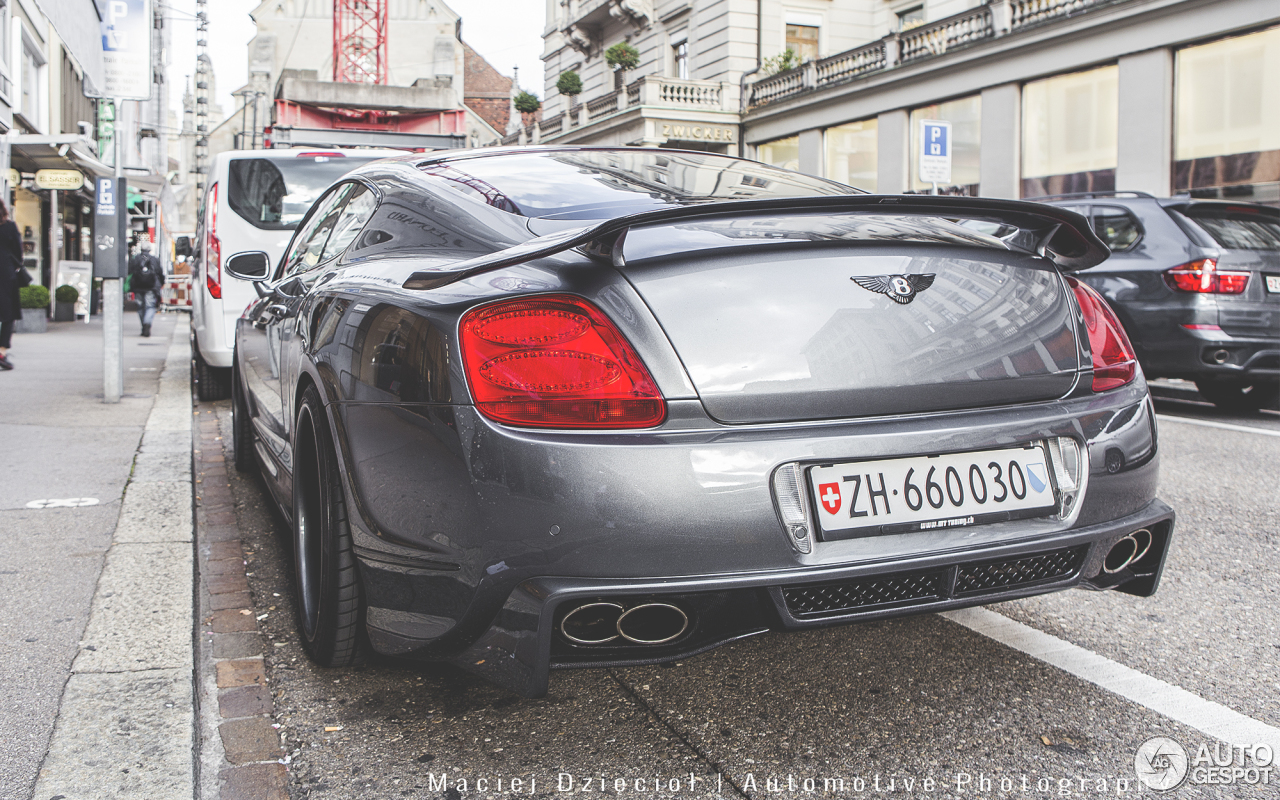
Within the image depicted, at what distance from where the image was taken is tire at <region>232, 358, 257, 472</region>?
554cm

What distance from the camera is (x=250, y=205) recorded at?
8633mm

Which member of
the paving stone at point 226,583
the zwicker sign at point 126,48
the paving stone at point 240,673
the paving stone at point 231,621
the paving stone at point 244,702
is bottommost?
the paving stone at point 244,702

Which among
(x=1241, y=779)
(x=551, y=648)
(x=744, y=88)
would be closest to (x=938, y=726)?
(x=1241, y=779)

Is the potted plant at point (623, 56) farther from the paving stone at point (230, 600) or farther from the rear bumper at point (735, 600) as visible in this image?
the rear bumper at point (735, 600)

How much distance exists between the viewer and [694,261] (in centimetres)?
226

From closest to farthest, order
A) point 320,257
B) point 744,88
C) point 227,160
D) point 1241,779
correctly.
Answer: point 1241,779 < point 320,257 < point 227,160 < point 744,88

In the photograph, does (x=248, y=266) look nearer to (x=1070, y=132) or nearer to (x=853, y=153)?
(x=1070, y=132)

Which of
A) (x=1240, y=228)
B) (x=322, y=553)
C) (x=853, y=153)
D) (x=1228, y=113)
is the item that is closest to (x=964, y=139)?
(x=853, y=153)

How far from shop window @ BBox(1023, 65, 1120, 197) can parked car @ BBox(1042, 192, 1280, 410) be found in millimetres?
12283

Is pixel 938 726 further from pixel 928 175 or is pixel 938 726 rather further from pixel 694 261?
pixel 928 175

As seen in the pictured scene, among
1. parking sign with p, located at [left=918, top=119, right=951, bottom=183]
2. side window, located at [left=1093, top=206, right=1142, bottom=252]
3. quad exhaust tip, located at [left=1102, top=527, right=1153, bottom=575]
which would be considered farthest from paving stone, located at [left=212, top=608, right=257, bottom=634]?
parking sign with p, located at [left=918, top=119, right=951, bottom=183]

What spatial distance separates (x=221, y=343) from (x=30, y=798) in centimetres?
652

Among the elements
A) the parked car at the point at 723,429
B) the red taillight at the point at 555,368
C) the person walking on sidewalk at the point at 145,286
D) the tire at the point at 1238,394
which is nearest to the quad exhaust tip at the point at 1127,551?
the parked car at the point at 723,429

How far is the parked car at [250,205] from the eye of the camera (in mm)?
8445
